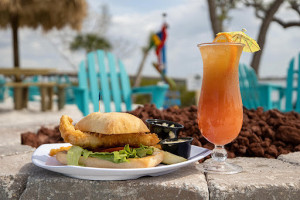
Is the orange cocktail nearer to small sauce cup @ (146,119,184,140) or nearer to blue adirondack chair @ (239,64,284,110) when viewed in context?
small sauce cup @ (146,119,184,140)

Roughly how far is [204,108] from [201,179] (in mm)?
315

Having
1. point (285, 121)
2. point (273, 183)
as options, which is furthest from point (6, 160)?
point (285, 121)

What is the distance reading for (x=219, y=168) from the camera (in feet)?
5.12

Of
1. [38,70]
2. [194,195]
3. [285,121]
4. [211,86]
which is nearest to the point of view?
[194,195]

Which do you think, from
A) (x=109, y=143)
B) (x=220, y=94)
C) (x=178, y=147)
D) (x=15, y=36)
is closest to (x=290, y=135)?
(x=220, y=94)

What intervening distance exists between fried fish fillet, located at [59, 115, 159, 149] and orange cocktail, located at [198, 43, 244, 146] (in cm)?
26

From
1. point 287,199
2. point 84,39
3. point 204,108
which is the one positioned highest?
point 84,39

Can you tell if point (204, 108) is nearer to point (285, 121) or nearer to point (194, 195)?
point (194, 195)

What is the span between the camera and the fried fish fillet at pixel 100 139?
1.41m

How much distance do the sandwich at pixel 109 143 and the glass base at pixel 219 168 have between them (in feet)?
0.86

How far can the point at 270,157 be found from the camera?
1958mm

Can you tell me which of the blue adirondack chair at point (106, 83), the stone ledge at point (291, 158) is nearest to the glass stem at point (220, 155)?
the stone ledge at point (291, 158)

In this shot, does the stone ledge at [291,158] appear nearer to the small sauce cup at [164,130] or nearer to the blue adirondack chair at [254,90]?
the small sauce cup at [164,130]

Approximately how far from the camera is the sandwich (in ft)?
4.42
